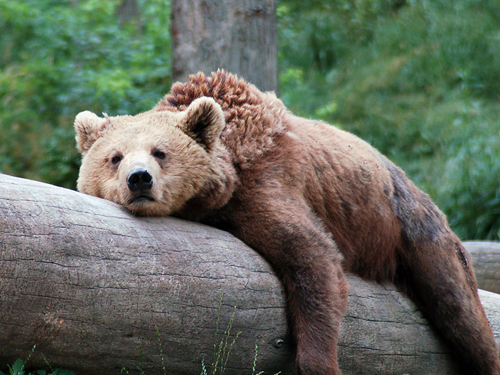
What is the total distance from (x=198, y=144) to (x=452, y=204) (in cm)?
552

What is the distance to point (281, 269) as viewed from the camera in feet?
11.5

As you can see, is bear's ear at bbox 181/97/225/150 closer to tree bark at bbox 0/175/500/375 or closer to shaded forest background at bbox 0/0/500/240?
tree bark at bbox 0/175/500/375

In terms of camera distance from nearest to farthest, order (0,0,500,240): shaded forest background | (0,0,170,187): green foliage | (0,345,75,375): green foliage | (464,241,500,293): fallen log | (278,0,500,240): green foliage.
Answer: (0,345,75,375): green foliage < (464,241,500,293): fallen log < (278,0,500,240): green foliage < (0,0,500,240): shaded forest background < (0,0,170,187): green foliage

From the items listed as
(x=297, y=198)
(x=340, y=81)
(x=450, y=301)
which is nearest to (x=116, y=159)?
(x=297, y=198)

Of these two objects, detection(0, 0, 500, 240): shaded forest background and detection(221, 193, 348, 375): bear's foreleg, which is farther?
detection(0, 0, 500, 240): shaded forest background

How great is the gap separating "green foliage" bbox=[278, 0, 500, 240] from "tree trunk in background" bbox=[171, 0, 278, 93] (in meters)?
2.72

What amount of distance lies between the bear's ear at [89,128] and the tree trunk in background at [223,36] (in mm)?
2078

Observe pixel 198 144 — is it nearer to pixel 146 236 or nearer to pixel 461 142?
pixel 146 236

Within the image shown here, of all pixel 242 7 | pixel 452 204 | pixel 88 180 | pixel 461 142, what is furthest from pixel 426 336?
pixel 461 142

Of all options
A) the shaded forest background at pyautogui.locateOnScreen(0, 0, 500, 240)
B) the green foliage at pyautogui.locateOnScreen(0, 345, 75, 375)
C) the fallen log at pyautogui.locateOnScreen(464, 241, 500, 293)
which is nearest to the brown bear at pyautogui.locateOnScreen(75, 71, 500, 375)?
the green foliage at pyautogui.locateOnScreen(0, 345, 75, 375)

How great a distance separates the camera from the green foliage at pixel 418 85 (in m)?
8.37

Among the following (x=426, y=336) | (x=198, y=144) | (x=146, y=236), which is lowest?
(x=426, y=336)

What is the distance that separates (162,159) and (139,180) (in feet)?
1.14

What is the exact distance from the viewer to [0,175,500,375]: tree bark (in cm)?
268
